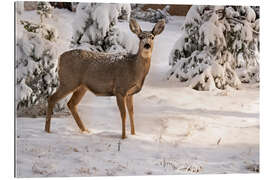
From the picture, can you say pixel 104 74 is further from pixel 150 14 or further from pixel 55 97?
pixel 150 14

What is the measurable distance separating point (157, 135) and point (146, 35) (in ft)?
3.47

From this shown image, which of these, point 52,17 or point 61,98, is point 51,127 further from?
point 52,17

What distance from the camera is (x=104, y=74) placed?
13.8 feet

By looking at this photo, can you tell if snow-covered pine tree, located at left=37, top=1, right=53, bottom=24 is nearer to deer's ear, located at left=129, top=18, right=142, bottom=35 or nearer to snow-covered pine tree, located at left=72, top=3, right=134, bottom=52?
snow-covered pine tree, located at left=72, top=3, right=134, bottom=52

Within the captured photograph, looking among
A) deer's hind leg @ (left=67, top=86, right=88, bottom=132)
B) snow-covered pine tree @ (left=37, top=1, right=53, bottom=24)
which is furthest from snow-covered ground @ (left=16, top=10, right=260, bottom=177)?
snow-covered pine tree @ (left=37, top=1, right=53, bottom=24)

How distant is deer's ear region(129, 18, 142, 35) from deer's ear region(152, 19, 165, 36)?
15 centimetres

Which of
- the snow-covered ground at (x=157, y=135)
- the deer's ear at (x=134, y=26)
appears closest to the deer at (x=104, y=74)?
the deer's ear at (x=134, y=26)

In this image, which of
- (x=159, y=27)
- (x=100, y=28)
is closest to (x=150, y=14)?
(x=159, y=27)

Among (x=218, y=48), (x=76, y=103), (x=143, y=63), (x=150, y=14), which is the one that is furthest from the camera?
(x=218, y=48)

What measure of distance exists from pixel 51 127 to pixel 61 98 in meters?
0.31

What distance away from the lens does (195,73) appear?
4598 millimetres

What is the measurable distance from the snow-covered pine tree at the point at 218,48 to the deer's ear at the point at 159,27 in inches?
13.6
